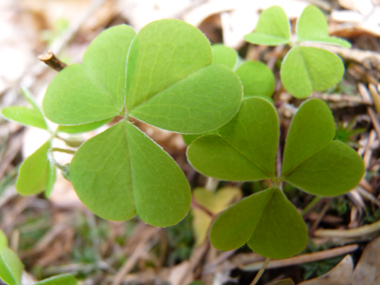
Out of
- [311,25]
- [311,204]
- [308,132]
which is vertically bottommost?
[311,204]

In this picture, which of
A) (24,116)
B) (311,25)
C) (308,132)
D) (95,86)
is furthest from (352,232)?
(24,116)

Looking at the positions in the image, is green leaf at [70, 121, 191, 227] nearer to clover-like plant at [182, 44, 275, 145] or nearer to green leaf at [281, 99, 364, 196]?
green leaf at [281, 99, 364, 196]

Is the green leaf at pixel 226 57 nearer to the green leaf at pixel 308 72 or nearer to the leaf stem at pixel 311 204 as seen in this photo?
the green leaf at pixel 308 72

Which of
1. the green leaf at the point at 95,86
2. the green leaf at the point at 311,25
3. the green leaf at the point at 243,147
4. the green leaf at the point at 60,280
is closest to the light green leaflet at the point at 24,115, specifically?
the green leaf at the point at 95,86

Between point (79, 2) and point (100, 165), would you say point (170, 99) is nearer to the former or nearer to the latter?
point (100, 165)

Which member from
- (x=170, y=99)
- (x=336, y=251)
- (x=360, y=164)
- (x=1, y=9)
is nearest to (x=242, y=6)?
(x=170, y=99)

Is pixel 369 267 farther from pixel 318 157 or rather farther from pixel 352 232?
pixel 318 157
